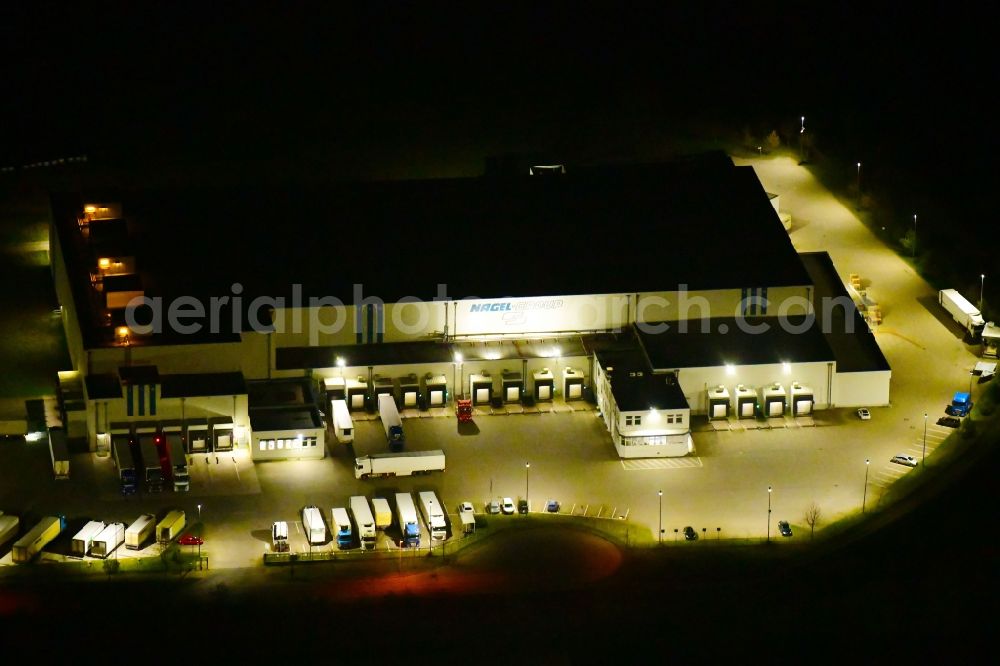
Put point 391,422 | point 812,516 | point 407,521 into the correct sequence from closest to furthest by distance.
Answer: point 407,521, point 812,516, point 391,422

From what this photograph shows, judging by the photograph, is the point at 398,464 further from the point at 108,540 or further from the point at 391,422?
the point at 108,540

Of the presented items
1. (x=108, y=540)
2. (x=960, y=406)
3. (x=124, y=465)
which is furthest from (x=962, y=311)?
(x=108, y=540)

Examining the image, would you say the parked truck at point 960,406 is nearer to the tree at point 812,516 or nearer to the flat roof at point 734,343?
the flat roof at point 734,343

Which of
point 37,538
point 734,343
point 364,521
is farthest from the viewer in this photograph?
point 734,343

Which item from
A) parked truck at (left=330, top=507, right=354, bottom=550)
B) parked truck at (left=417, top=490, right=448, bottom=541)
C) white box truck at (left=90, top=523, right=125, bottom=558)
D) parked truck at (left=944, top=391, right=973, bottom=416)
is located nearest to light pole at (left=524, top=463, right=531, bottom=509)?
parked truck at (left=417, top=490, right=448, bottom=541)

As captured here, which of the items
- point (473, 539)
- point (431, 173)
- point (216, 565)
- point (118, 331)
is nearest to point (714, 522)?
point (473, 539)

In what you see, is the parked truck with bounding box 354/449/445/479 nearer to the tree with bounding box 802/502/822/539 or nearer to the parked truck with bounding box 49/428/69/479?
the parked truck with bounding box 49/428/69/479

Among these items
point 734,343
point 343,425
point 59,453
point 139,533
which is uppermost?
point 734,343

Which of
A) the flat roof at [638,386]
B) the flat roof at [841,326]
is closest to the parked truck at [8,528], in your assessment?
the flat roof at [638,386]
